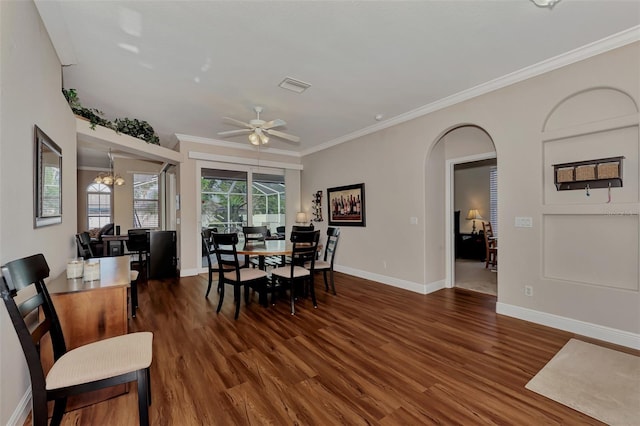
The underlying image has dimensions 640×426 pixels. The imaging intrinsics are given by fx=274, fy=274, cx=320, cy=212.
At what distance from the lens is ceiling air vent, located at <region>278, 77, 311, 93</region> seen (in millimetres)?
3303

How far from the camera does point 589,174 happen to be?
2758 millimetres

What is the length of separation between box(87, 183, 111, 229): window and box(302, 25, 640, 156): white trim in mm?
8514

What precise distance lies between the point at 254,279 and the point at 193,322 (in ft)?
2.71

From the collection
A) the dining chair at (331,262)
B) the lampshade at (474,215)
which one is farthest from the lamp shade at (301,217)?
the lampshade at (474,215)

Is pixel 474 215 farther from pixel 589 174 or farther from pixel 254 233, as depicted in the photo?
pixel 254 233

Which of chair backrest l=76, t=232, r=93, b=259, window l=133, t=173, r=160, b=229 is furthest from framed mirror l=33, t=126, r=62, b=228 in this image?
window l=133, t=173, r=160, b=229

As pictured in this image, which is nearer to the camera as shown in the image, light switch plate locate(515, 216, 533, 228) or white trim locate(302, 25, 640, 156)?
white trim locate(302, 25, 640, 156)

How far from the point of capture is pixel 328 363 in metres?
2.34

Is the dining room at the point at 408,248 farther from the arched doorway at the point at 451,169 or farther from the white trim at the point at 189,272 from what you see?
the white trim at the point at 189,272

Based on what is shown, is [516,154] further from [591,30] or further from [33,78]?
[33,78]

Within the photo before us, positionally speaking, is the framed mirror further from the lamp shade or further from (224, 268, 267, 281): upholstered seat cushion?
the lamp shade

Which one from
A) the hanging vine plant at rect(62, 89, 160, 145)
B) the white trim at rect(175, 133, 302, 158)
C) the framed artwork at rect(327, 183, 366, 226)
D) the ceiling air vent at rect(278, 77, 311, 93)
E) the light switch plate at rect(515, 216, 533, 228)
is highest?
the ceiling air vent at rect(278, 77, 311, 93)

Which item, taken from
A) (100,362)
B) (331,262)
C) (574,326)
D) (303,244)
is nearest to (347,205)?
(331,262)

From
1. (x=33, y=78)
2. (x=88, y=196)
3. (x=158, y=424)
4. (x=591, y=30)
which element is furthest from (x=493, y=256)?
(x=88, y=196)
